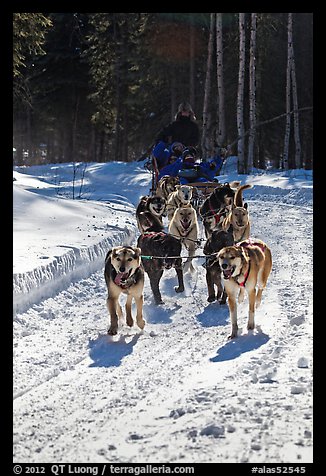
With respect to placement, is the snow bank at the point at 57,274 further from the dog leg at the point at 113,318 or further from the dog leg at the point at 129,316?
the dog leg at the point at 129,316

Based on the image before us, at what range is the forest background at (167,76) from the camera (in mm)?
26047

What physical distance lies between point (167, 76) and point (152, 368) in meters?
23.9

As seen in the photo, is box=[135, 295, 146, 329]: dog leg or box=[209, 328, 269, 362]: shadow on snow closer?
box=[209, 328, 269, 362]: shadow on snow

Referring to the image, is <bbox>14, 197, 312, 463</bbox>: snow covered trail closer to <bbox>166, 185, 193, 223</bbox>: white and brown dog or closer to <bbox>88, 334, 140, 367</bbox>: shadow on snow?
<bbox>88, 334, 140, 367</bbox>: shadow on snow

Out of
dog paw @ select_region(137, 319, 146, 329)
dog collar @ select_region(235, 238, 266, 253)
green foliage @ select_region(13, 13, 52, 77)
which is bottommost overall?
dog paw @ select_region(137, 319, 146, 329)

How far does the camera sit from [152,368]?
16.7 feet

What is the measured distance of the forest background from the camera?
2605 cm

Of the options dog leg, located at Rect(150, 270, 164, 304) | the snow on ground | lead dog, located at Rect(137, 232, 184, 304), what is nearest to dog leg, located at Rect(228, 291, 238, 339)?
the snow on ground

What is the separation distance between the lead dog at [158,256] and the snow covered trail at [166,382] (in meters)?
0.30

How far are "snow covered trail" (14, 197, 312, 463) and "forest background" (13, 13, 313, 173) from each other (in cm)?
1568

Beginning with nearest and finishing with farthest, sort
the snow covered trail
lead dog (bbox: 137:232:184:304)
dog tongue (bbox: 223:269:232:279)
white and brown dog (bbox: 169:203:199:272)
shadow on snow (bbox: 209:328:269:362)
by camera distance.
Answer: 1. the snow covered trail
2. shadow on snow (bbox: 209:328:269:362)
3. dog tongue (bbox: 223:269:232:279)
4. lead dog (bbox: 137:232:184:304)
5. white and brown dog (bbox: 169:203:199:272)
